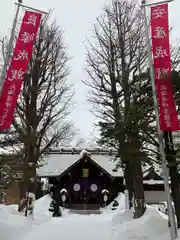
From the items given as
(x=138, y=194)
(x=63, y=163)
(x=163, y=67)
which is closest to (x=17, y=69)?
(x=163, y=67)

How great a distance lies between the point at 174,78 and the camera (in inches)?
374

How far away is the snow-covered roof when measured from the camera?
26922 millimetres

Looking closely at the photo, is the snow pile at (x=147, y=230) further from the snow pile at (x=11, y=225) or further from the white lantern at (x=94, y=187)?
the white lantern at (x=94, y=187)

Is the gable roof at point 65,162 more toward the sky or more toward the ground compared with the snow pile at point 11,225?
more toward the sky

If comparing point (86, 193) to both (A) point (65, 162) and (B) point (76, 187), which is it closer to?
(B) point (76, 187)

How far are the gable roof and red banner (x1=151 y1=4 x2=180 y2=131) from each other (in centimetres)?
1636

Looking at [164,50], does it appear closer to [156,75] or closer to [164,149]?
[156,75]

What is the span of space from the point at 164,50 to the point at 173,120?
2.24 metres

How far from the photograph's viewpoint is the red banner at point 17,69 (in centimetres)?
918

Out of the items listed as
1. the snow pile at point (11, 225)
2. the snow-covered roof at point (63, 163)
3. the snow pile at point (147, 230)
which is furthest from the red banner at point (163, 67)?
the snow-covered roof at point (63, 163)

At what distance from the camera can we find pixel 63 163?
29.4 m

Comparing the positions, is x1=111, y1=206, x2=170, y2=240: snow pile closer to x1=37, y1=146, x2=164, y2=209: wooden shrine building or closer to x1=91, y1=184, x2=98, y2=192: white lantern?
x1=37, y1=146, x2=164, y2=209: wooden shrine building

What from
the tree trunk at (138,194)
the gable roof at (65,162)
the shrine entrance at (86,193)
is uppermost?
the gable roof at (65,162)

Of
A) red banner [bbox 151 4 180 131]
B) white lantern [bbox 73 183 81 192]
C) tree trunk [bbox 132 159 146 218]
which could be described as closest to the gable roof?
white lantern [bbox 73 183 81 192]
